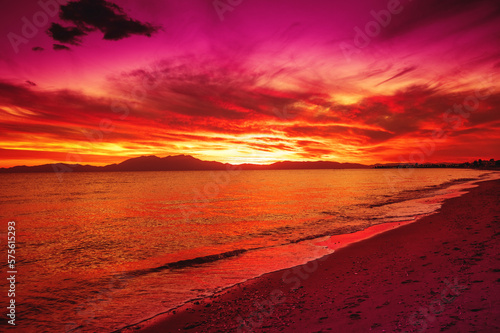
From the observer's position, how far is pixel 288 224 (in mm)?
24062

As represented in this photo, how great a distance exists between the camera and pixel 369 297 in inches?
312

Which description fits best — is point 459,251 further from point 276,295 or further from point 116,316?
point 116,316

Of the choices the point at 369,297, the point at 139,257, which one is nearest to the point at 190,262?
the point at 139,257

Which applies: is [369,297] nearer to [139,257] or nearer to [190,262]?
[190,262]

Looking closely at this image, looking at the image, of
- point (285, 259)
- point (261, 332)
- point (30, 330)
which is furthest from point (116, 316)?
point (285, 259)

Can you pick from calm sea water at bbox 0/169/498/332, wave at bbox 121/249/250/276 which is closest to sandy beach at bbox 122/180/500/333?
calm sea water at bbox 0/169/498/332

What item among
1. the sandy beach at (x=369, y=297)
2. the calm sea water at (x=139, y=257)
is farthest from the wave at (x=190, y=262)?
the sandy beach at (x=369, y=297)

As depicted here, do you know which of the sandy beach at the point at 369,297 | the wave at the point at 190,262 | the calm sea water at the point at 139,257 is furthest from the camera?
the wave at the point at 190,262

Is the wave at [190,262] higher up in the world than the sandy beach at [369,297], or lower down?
lower down

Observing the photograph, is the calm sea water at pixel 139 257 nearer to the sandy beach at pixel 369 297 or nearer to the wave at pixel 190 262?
the wave at pixel 190 262

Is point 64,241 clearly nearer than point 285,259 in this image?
No

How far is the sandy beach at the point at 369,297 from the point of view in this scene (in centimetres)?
622

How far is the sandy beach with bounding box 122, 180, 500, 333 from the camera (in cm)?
622

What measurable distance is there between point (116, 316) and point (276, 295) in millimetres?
5253
